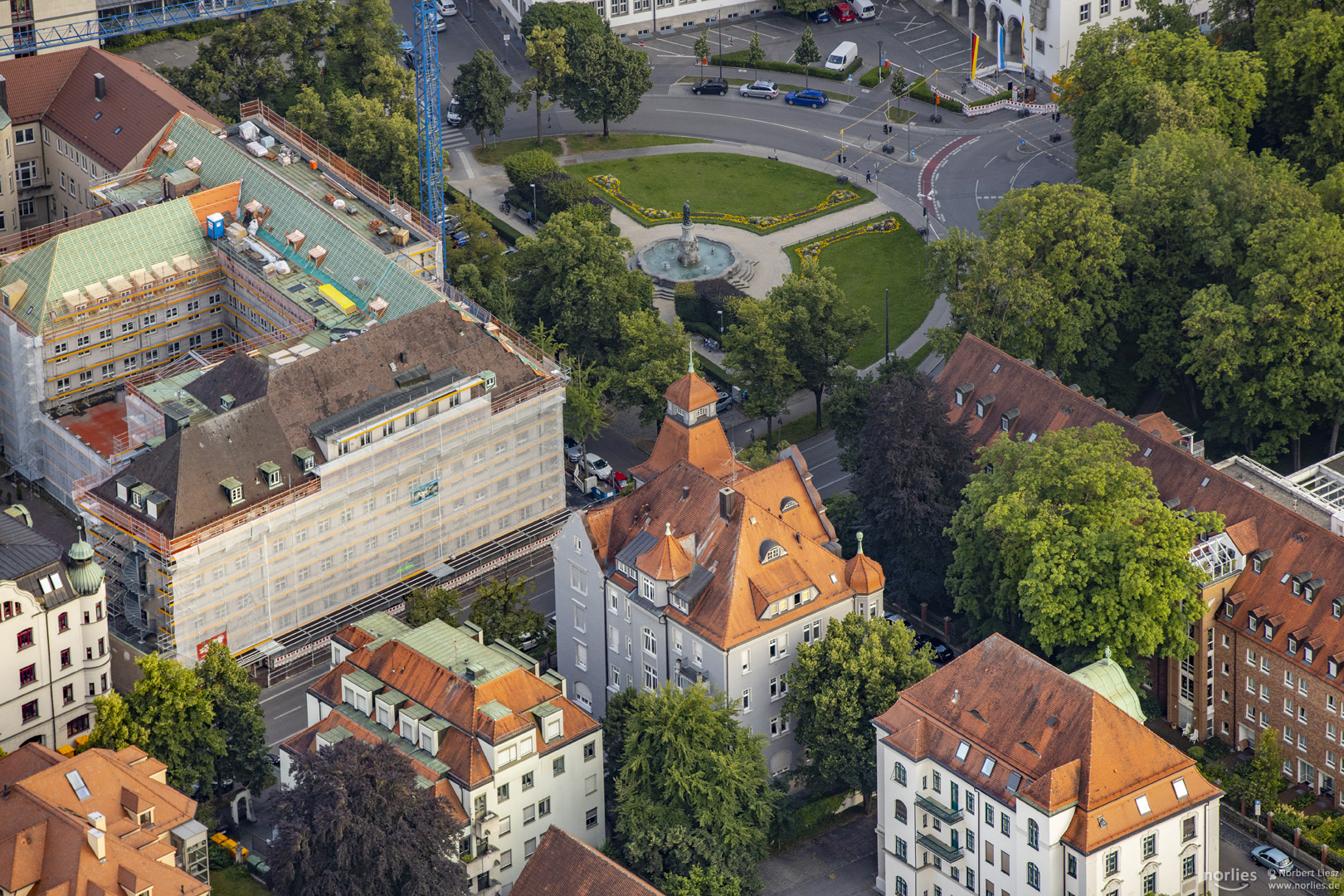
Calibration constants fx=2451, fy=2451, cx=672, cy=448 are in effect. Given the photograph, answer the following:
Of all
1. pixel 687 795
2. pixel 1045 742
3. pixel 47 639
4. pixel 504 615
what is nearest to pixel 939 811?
pixel 1045 742

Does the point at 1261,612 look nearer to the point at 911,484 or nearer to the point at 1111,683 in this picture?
the point at 1111,683

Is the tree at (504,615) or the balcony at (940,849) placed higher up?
the tree at (504,615)

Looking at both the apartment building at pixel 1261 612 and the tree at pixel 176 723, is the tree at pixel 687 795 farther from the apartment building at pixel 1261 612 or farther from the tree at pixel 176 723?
the apartment building at pixel 1261 612

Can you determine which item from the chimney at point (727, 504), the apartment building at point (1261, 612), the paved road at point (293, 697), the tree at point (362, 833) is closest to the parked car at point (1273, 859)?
the apartment building at point (1261, 612)

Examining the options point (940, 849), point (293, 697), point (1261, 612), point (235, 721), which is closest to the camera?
point (940, 849)

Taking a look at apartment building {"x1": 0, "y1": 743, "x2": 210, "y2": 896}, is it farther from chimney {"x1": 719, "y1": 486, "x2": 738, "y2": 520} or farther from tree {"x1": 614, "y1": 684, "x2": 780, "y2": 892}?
chimney {"x1": 719, "y1": 486, "x2": 738, "y2": 520}
